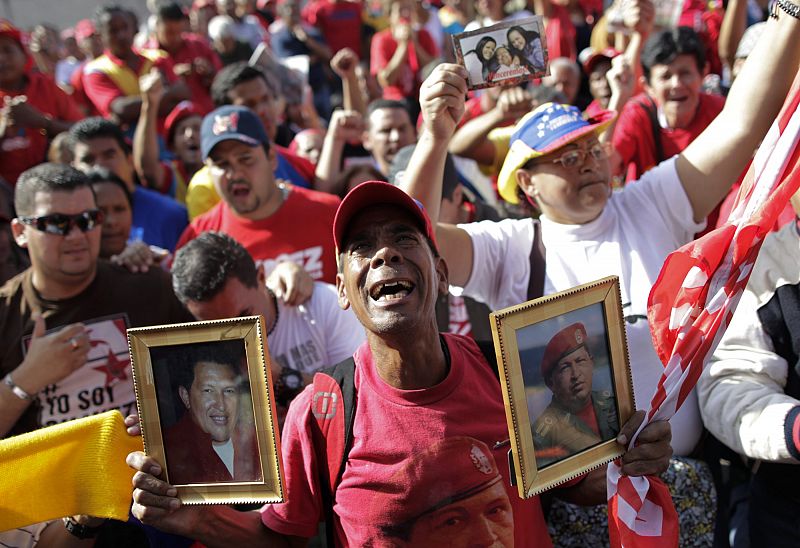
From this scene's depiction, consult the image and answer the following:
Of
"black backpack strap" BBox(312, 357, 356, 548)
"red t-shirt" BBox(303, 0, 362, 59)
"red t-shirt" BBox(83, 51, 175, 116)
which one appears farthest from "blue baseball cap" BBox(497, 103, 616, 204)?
"red t-shirt" BBox(303, 0, 362, 59)

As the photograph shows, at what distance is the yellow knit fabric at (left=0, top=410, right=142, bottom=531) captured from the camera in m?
2.32

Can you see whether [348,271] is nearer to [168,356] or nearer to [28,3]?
[168,356]

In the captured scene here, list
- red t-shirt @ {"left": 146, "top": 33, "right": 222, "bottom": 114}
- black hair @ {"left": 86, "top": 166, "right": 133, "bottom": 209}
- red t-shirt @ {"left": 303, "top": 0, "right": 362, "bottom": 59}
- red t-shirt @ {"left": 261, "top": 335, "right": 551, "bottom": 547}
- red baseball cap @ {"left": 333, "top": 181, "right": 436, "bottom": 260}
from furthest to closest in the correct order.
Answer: red t-shirt @ {"left": 303, "top": 0, "right": 362, "bottom": 59} < red t-shirt @ {"left": 146, "top": 33, "right": 222, "bottom": 114} < black hair @ {"left": 86, "top": 166, "right": 133, "bottom": 209} < red baseball cap @ {"left": 333, "top": 181, "right": 436, "bottom": 260} < red t-shirt @ {"left": 261, "top": 335, "right": 551, "bottom": 547}

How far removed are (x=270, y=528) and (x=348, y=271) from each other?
69cm

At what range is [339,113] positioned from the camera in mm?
5199

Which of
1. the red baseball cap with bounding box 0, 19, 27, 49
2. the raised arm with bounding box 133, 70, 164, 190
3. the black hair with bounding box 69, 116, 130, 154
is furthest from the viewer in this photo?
the red baseball cap with bounding box 0, 19, 27, 49

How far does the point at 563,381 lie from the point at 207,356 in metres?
0.86

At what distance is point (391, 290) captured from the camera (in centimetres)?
214

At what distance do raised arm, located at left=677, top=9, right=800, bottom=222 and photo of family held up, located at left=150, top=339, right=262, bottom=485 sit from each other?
1.63m

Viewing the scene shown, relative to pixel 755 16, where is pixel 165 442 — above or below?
below

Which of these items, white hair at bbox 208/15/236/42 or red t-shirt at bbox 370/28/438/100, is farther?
white hair at bbox 208/15/236/42

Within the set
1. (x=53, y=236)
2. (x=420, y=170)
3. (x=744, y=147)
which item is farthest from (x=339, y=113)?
(x=744, y=147)

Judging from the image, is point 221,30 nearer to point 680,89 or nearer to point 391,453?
point 680,89

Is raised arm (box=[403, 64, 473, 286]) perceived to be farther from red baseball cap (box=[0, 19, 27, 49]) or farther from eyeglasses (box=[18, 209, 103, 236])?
red baseball cap (box=[0, 19, 27, 49])
